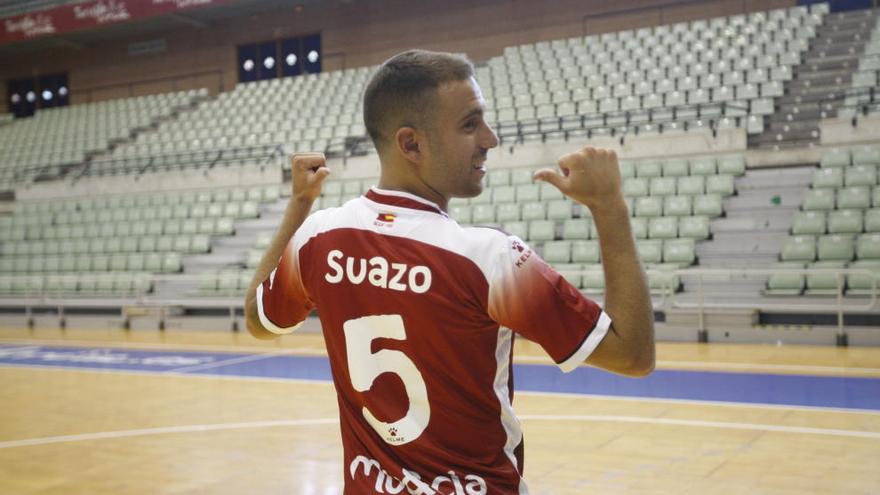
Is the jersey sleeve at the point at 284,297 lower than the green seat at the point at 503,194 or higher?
higher

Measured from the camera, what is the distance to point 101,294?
13695mm

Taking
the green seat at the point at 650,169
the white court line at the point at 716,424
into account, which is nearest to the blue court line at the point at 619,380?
the white court line at the point at 716,424

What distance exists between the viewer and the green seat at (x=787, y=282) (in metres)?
9.09

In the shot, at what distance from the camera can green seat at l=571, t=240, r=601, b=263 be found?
10.4 m

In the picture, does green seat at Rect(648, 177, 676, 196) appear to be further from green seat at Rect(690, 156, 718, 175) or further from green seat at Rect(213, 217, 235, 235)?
green seat at Rect(213, 217, 235, 235)

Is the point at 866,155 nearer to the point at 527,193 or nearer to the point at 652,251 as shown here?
the point at 652,251

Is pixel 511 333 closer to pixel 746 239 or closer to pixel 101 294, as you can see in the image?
pixel 746 239

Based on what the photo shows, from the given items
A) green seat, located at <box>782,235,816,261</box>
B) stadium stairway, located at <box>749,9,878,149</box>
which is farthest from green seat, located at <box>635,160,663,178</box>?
green seat, located at <box>782,235,816,261</box>

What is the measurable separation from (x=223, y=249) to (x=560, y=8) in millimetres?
9292

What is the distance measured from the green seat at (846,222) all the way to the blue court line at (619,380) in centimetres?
348

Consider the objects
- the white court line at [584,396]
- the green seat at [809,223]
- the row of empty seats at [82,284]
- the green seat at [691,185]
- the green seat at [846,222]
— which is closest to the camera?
the white court line at [584,396]

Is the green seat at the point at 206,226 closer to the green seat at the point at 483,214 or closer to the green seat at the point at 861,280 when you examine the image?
the green seat at the point at 483,214

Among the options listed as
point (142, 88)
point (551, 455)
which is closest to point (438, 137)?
point (551, 455)

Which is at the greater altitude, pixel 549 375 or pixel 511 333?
pixel 511 333
